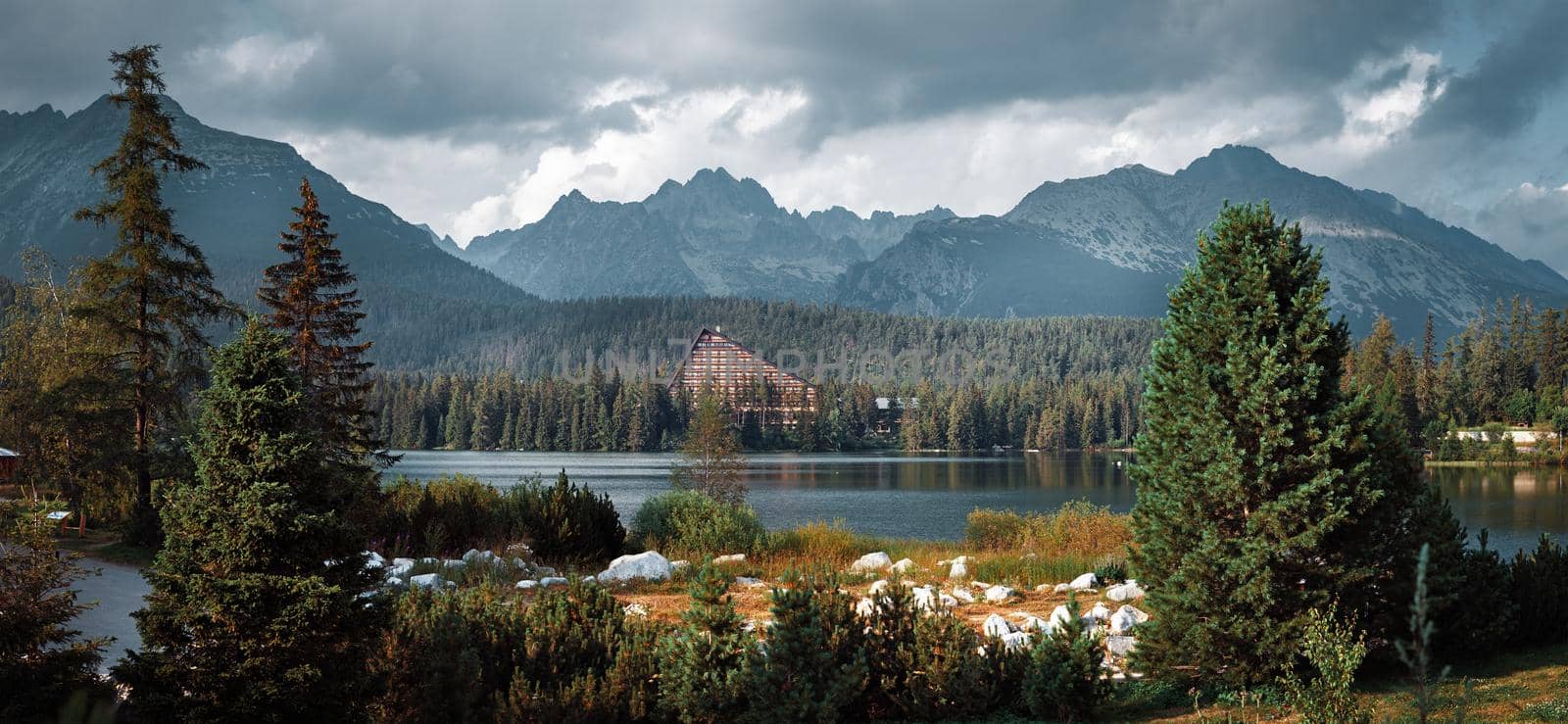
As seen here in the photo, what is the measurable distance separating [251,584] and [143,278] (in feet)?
69.1

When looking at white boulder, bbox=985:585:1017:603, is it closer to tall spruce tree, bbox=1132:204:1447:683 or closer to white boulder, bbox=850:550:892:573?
white boulder, bbox=850:550:892:573

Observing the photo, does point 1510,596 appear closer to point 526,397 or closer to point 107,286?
point 107,286

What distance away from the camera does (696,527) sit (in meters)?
21.7

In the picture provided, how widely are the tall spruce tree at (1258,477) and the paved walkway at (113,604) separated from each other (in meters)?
9.64

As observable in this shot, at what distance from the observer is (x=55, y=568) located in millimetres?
7441

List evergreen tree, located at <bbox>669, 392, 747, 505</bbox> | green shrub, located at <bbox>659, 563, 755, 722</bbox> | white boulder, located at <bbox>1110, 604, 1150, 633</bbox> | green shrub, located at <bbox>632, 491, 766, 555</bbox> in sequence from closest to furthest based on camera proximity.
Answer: green shrub, located at <bbox>659, 563, 755, 722</bbox> → white boulder, located at <bbox>1110, 604, 1150, 633</bbox> → green shrub, located at <bbox>632, 491, 766, 555</bbox> → evergreen tree, located at <bbox>669, 392, 747, 505</bbox>

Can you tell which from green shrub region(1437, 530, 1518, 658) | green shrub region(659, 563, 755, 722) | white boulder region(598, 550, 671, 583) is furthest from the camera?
white boulder region(598, 550, 671, 583)

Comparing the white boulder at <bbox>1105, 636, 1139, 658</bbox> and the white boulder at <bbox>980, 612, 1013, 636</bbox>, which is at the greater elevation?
the white boulder at <bbox>980, 612, 1013, 636</bbox>

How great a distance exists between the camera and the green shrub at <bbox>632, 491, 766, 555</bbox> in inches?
838

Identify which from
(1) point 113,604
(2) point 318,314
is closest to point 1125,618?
(1) point 113,604

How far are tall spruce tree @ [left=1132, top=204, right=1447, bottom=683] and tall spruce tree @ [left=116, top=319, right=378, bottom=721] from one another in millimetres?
7236

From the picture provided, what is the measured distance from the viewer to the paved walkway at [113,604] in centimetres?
1172

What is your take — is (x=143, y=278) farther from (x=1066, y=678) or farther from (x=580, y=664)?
(x=1066, y=678)

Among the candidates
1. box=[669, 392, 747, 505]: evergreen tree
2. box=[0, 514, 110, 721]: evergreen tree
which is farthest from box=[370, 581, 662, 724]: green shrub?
box=[669, 392, 747, 505]: evergreen tree
